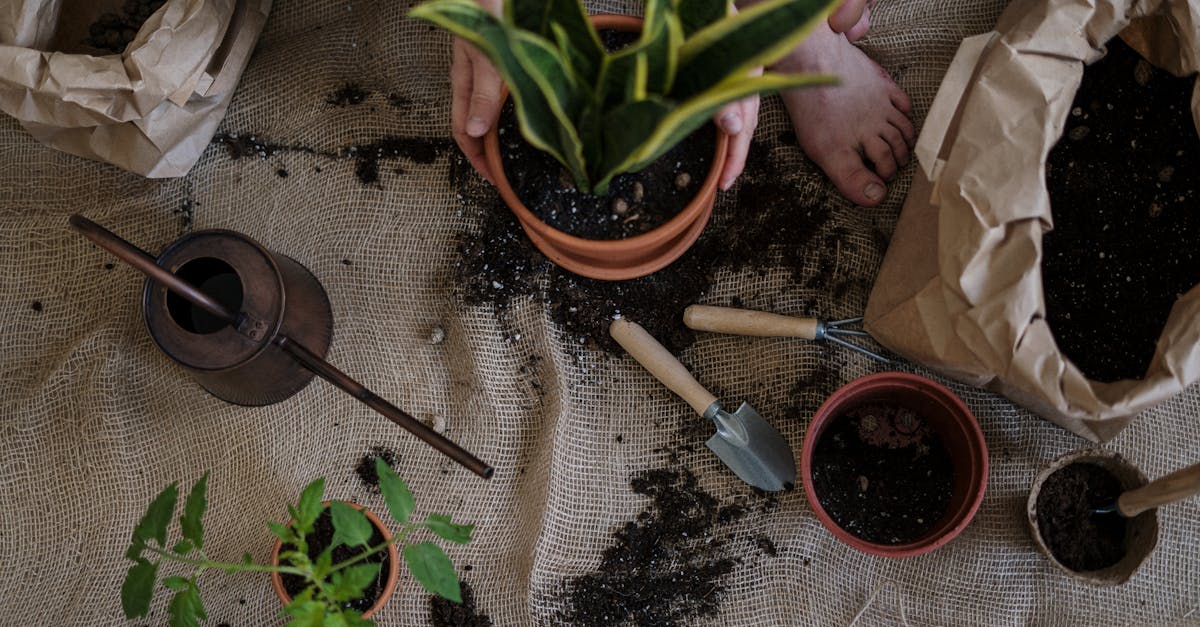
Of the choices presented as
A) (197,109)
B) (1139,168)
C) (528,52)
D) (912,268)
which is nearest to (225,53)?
(197,109)

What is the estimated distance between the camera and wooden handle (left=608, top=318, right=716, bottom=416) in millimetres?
1155

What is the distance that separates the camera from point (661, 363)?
116 cm

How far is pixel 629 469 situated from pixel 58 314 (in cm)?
83

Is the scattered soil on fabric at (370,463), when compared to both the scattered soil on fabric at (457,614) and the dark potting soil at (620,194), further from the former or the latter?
the dark potting soil at (620,194)

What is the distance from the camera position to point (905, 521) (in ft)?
3.77

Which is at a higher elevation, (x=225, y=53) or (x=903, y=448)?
(x=225, y=53)

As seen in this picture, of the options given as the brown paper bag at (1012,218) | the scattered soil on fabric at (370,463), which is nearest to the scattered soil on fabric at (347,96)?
the scattered soil on fabric at (370,463)

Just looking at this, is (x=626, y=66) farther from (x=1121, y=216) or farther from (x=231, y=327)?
(x=1121, y=216)

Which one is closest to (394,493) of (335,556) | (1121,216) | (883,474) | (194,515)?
(194,515)

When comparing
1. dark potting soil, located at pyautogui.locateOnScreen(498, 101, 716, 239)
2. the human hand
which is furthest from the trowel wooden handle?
the human hand

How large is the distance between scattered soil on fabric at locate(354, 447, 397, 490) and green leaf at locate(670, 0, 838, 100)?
70cm

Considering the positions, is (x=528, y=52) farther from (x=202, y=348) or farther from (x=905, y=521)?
(x=905, y=521)

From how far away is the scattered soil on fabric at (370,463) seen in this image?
1.24 meters

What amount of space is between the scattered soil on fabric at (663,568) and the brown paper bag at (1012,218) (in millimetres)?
344
